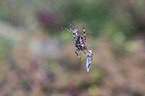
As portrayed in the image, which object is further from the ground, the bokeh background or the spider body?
the bokeh background

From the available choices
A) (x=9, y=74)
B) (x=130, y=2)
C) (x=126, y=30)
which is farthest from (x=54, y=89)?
(x=130, y=2)

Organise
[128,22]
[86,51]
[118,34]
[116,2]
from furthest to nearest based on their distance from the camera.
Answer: [118,34], [128,22], [116,2], [86,51]

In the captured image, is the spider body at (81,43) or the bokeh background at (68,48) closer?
the spider body at (81,43)

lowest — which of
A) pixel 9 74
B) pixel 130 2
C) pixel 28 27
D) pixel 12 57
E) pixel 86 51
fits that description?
pixel 86 51

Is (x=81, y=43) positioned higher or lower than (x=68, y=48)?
A: lower

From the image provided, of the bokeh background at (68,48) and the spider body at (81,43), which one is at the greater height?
the bokeh background at (68,48)

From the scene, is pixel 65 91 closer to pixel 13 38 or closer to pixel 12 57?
pixel 12 57

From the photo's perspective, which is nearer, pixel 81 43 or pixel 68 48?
pixel 81 43

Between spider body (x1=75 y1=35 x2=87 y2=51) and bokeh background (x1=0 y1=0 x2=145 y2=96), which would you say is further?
→ bokeh background (x1=0 y1=0 x2=145 y2=96)
